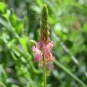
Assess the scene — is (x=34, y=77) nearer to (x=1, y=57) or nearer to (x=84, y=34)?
(x=1, y=57)

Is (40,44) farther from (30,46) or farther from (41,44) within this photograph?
(30,46)

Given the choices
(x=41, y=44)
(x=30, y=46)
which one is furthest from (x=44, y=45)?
(x=30, y=46)

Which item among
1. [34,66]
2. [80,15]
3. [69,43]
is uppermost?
[80,15]

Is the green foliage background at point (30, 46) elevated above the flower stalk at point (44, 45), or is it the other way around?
the green foliage background at point (30, 46)

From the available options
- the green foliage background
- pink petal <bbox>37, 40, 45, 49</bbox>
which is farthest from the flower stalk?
the green foliage background

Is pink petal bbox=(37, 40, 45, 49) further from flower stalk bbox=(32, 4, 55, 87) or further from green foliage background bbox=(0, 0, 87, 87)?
green foliage background bbox=(0, 0, 87, 87)

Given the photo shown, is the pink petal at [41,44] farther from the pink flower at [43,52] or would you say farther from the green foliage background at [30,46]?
the green foliage background at [30,46]

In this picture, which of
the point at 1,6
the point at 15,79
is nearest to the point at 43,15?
the point at 1,6

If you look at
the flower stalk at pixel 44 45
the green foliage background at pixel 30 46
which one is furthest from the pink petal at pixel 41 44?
the green foliage background at pixel 30 46
